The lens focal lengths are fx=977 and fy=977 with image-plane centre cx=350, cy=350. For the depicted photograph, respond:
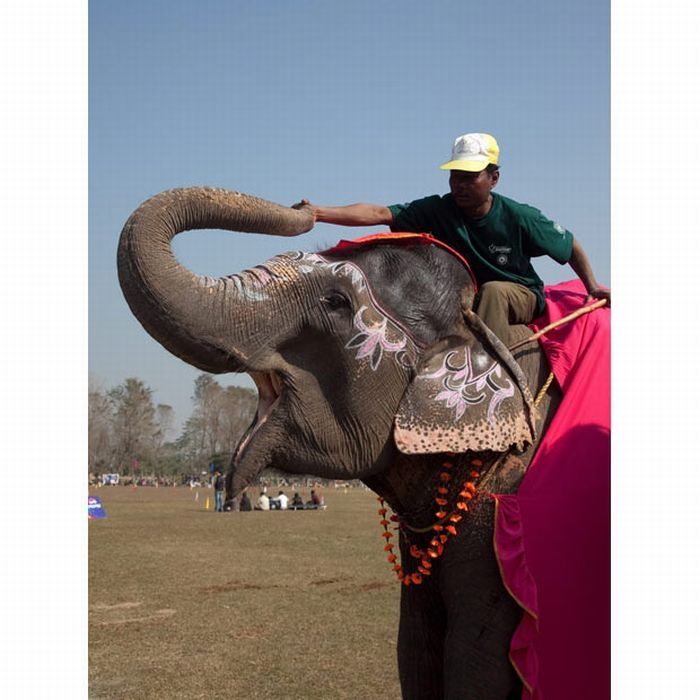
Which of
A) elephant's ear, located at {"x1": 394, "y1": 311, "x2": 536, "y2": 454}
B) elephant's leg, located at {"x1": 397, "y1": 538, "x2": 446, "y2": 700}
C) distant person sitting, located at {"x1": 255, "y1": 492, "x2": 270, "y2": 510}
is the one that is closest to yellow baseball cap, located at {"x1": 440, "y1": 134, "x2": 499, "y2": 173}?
elephant's ear, located at {"x1": 394, "y1": 311, "x2": 536, "y2": 454}

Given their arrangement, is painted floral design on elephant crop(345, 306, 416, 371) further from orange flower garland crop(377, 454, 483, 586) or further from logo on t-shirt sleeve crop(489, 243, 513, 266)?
logo on t-shirt sleeve crop(489, 243, 513, 266)

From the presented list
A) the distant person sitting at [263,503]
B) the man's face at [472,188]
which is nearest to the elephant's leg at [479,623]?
the man's face at [472,188]

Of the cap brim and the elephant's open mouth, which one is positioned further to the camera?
the cap brim

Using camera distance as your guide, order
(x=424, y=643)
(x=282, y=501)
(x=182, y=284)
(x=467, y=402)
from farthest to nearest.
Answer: (x=282, y=501) < (x=424, y=643) < (x=467, y=402) < (x=182, y=284)

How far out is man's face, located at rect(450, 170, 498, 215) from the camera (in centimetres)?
312

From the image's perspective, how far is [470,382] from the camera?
9.35ft

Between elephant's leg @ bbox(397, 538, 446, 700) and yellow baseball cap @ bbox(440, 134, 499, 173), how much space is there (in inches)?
48.5

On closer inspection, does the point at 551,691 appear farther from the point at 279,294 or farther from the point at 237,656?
the point at 237,656

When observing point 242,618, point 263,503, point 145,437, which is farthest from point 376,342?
point 145,437

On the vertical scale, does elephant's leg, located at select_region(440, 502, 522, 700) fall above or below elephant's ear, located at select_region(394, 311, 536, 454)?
below

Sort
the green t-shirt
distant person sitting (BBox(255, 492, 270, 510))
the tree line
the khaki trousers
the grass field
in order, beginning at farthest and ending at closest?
the tree line → distant person sitting (BBox(255, 492, 270, 510)) → the grass field → the green t-shirt → the khaki trousers

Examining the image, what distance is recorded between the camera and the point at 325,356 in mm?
2848

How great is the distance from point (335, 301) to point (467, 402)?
0.48 m

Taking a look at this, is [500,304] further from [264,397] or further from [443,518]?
[264,397]
